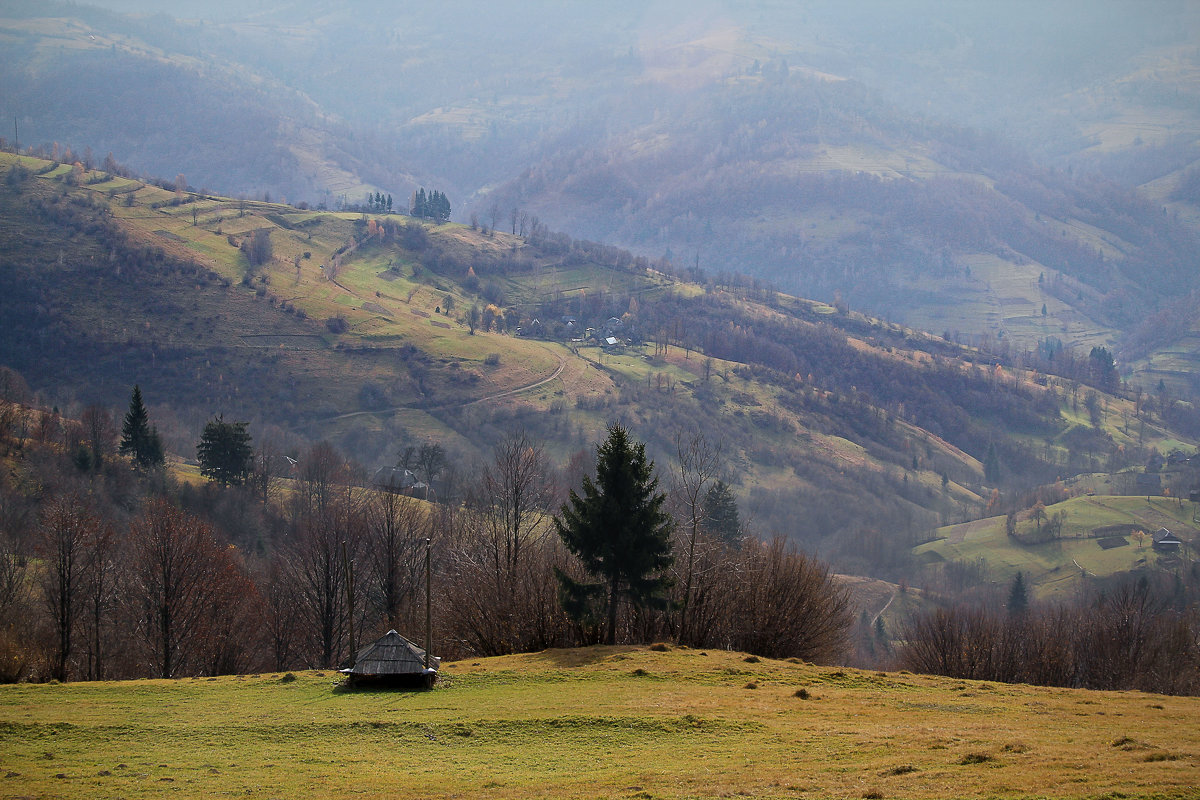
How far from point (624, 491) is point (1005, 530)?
169883mm

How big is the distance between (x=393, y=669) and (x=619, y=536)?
13.6m

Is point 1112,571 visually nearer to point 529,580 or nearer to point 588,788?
point 529,580

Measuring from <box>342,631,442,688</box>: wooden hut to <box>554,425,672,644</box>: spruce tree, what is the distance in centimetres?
1025

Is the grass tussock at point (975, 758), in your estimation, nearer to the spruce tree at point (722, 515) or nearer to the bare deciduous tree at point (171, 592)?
the bare deciduous tree at point (171, 592)

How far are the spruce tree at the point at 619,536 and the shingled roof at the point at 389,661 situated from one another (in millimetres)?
10219

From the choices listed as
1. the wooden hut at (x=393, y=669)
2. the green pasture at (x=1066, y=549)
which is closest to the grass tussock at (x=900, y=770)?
the wooden hut at (x=393, y=669)

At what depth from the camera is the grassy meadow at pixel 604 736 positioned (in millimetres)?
22828

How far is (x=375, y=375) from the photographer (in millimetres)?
199125

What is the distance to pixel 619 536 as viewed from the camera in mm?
44688

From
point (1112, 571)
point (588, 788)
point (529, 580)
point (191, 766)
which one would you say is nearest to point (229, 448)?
point (529, 580)

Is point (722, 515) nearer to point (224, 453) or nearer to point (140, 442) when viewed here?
point (224, 453)

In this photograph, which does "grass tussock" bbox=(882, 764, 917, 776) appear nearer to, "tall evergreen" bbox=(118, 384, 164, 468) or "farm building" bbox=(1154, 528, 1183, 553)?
"tall evergreen" bbox=(118, 384, 164, 468)

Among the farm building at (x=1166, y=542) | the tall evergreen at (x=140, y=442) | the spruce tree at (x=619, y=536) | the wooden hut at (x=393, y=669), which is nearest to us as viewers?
the wooden hut at (x=393, y=669)

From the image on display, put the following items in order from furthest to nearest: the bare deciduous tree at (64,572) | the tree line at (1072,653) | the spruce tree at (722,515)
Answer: the spruce tree at (722,515), the tree line at (1072,653), the bare deciduous tree at (64,572)
